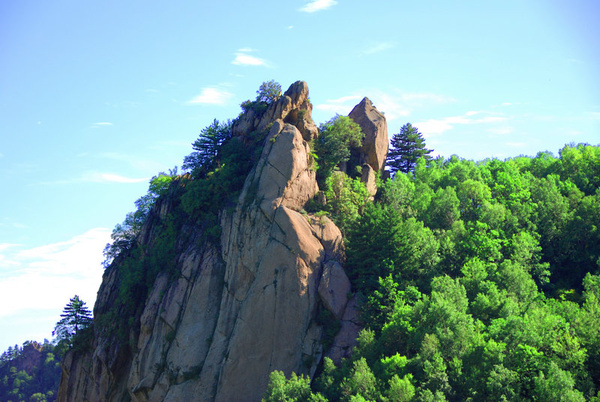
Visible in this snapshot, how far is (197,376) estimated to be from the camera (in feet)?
187

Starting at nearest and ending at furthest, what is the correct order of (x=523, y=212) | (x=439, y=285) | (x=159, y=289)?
(x=439, y=285), (x=159, y=289), (x=523, y=212)

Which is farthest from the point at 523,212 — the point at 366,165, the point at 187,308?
the point at 187,308

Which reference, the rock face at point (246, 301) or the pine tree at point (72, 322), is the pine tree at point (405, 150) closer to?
the rock face at point (246, 301)

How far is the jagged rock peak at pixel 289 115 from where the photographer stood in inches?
2785

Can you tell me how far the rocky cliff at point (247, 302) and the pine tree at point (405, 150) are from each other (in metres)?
24.5

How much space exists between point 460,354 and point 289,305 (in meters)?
18.0

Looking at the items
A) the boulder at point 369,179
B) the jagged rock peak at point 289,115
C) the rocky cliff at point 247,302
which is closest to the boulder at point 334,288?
the rocky cliff at point 247,302

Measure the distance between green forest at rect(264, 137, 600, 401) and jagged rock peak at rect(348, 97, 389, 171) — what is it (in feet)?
12.9

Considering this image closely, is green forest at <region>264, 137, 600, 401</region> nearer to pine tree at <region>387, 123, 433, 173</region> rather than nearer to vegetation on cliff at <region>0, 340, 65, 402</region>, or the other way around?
pine tree at <region>387, 123, 433, 173</region>

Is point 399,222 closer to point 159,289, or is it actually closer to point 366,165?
point 366,165

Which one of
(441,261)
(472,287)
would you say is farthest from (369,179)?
(472,287)

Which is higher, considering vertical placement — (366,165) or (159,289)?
(366,165)

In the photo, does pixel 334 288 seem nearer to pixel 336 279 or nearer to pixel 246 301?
pixel 336 279

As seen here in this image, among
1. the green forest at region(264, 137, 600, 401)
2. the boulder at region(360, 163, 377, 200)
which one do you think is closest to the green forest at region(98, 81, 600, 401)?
the green forest at region(264, 137, 600, 401)
